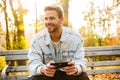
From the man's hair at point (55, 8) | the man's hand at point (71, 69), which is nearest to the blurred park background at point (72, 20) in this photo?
the man's hair at point (55, 8)

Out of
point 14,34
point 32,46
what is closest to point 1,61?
point 14,34

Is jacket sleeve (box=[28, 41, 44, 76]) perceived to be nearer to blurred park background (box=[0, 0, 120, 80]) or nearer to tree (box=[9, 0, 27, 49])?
blurred park background (box=[0, 0, 120, 80])

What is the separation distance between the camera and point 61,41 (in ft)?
14.1

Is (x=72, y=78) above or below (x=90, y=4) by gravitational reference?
below

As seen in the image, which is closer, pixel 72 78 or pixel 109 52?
pixel 72 78

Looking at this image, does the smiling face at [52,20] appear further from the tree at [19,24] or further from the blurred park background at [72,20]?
the tree at [19,24]

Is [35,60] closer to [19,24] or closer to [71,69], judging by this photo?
[71,69]

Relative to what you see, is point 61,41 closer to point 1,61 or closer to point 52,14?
point 52,14

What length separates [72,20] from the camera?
14.6 meters

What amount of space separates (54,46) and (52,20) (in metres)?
0.39

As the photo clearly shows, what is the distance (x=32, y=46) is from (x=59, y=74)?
649 mm

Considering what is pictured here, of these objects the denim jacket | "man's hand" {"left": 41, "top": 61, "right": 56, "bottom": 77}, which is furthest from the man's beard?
"man's hand" {"left": 41, "top": 61, "right": 56, "bottom": 77}

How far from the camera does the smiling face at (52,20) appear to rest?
13.4 ft

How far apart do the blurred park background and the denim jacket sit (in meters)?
5.55
